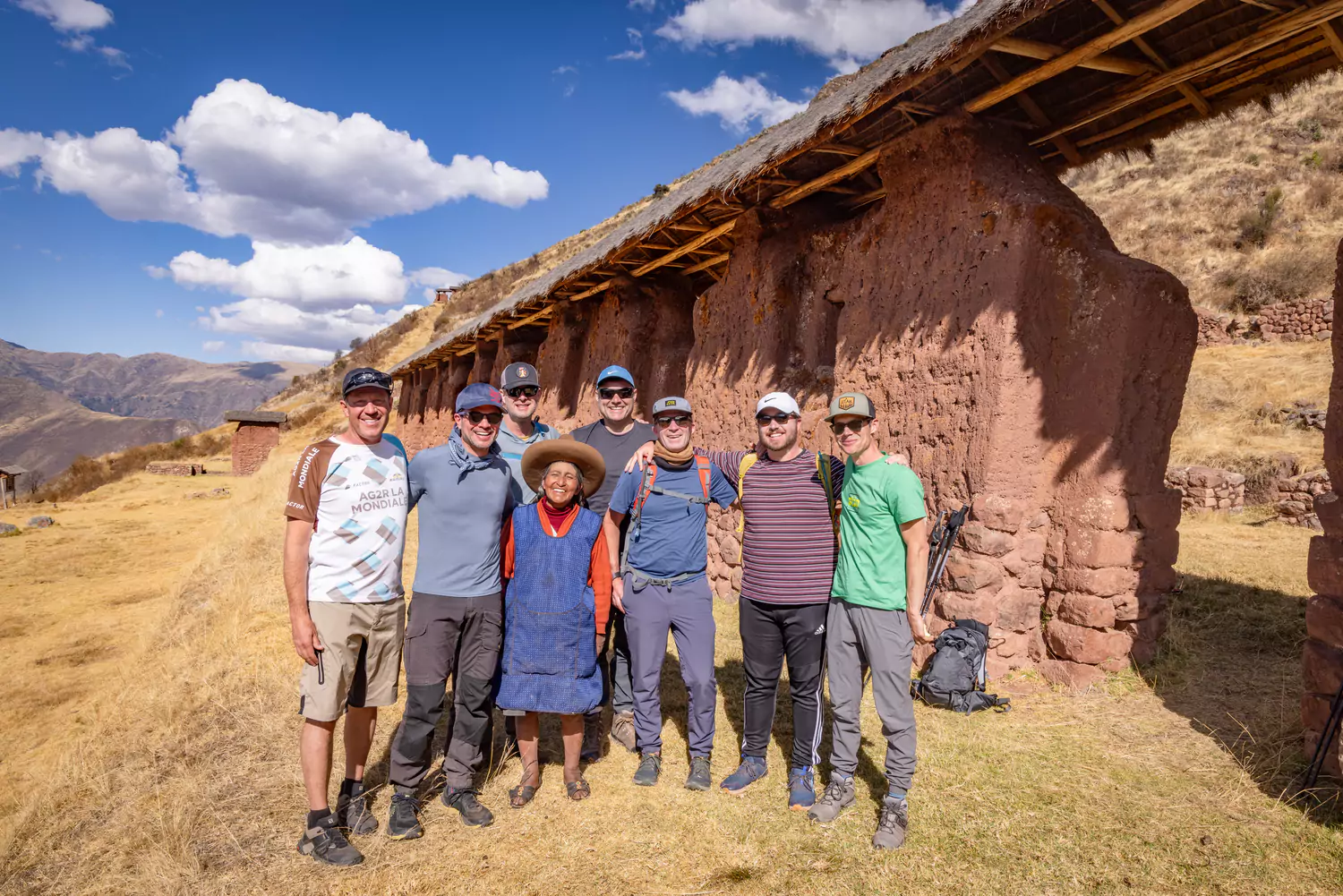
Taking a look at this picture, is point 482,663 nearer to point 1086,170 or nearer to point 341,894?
point 341,894

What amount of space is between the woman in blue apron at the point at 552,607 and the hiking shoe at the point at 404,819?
0.45m

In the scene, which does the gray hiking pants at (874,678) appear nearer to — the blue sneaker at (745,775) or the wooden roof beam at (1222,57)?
the blue sneaker at (745,775)

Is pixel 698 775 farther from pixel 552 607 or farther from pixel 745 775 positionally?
pixel 552 607

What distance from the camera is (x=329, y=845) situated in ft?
9.67

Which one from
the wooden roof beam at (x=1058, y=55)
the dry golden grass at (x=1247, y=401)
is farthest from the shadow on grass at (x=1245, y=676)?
the dry golden grass at (x=1247, y=401)

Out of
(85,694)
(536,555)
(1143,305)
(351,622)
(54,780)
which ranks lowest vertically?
(85,694)

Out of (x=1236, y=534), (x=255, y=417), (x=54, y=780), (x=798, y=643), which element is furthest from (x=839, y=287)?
(x=255, y=417)

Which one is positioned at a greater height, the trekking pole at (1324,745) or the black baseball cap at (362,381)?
the black baseball cap at (362,381)

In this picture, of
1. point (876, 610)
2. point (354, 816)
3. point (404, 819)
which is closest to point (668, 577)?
point (876, 610)

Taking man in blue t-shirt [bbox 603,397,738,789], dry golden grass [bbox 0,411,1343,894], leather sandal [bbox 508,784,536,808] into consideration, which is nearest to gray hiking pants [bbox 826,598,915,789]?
dry golden grass [bbox 0,411,1343,894]

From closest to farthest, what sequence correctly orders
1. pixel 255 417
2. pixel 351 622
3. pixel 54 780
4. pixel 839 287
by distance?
pixel 351 622 → pixel 54 780 → pixel 839 287 → pixel 255 417

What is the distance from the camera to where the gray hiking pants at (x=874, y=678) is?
10.0ft

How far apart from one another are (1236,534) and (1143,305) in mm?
6529

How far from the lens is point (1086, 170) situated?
3042cm
